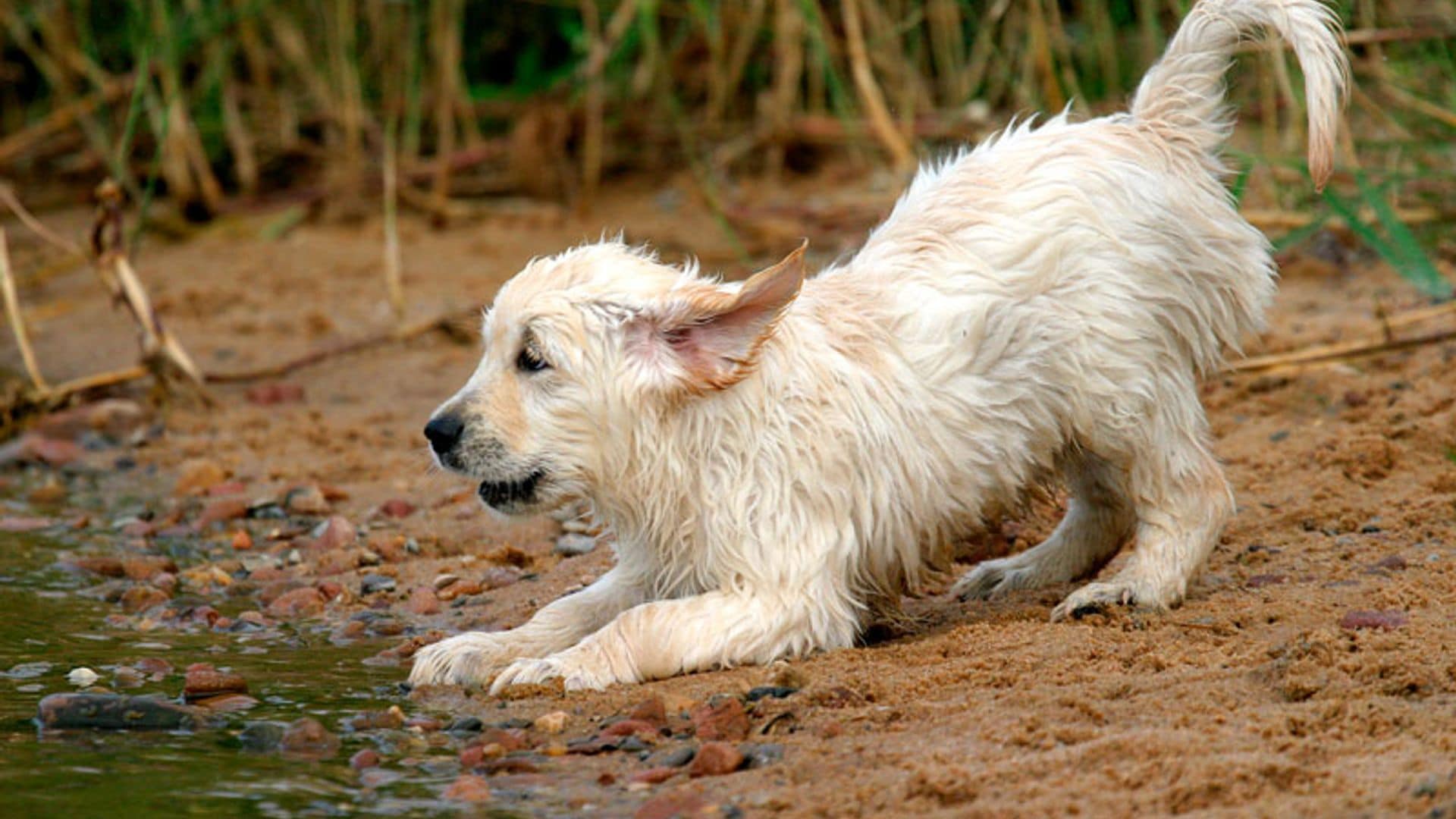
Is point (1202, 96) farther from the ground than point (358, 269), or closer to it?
farther from the ground

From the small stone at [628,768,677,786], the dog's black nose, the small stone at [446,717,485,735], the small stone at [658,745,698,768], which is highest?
the dog's black nose

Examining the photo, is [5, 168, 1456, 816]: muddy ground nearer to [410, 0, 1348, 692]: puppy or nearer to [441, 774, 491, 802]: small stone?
[441, 774, 491, 802]: small stone

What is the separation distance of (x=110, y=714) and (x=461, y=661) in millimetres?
895

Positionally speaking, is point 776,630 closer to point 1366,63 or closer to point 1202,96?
point 1202,96

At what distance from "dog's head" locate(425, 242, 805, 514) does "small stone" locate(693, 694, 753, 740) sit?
0.83 m

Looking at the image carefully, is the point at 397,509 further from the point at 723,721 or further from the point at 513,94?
the point at 513,94

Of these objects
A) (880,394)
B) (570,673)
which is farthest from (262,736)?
(880,394)

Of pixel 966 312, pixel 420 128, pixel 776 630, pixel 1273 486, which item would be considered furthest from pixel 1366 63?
pixel 420 128

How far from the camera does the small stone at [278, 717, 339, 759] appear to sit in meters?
4.56

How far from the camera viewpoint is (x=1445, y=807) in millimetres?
3510

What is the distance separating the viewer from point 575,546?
6.64 metres

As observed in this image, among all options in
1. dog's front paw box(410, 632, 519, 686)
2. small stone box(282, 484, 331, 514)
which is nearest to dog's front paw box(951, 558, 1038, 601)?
dog's front paw box(410, 632, 519, 686)

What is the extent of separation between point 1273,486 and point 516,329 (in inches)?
113

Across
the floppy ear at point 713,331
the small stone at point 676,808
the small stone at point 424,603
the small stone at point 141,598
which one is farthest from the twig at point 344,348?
the small stone at point 676,808
